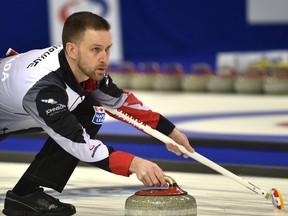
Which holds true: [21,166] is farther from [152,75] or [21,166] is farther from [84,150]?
[152,75]

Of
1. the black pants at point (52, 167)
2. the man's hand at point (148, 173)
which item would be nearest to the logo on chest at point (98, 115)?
the black pants at point (52, 167)

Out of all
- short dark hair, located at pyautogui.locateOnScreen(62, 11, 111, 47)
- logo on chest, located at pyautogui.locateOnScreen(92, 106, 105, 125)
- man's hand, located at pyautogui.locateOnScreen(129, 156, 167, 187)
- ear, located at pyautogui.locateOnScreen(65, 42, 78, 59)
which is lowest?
man's hand, located at pyautogui.locateOnScreen(129, 156, 167, 187)

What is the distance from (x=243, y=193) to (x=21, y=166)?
1.76 m

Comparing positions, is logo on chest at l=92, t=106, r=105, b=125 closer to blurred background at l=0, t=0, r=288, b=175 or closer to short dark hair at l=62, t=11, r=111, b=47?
short dark hair at l=62, t=11, r=111, b=47

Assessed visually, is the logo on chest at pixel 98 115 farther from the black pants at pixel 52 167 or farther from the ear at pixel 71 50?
the ear at pixel 71 50

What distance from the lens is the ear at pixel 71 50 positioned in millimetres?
3644

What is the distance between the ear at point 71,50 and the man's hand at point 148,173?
20.8 inches

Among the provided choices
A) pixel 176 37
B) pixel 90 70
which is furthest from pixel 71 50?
pixel 176 37

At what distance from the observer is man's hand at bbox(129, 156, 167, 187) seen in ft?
11.1

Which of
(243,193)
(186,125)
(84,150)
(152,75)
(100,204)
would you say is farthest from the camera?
(152,75)

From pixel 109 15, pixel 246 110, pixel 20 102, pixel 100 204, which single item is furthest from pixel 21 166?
pixel 109 15

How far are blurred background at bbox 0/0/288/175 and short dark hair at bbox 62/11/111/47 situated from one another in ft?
23.1

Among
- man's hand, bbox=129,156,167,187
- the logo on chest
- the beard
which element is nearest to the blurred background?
the logo on chest

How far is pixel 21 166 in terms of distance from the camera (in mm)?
5828
